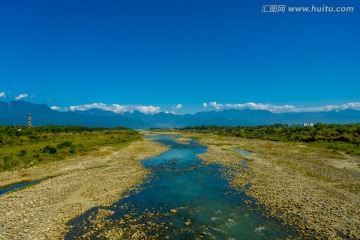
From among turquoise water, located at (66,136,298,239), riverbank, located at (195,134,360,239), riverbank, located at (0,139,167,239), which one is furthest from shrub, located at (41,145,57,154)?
riverbank, located at (195,134,360,239)

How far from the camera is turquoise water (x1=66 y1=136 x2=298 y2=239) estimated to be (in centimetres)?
1747

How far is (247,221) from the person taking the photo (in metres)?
19.4

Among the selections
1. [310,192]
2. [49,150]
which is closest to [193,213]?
[310,192]

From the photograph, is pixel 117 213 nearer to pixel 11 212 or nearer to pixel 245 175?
pixel 11 212

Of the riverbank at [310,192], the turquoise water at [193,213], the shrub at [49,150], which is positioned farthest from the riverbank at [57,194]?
the riverbank at [310,192]

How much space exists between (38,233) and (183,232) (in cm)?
1058

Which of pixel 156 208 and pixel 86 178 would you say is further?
pixel 86 178

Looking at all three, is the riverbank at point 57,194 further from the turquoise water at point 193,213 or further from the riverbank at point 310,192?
the riverbank at point 310,192

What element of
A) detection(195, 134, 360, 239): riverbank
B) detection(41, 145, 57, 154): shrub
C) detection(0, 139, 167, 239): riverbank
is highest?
detection(41, 145, 57, 154): shrub

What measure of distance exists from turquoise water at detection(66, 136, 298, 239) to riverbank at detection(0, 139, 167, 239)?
1.66 m

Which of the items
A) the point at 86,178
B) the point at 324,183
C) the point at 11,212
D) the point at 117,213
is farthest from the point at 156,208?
the point at 324,183

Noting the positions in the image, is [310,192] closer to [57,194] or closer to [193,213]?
[193,213]

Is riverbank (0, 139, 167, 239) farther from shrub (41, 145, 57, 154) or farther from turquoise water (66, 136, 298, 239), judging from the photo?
shrub (41, 145, 57, 154)

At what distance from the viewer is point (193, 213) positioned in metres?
21.2
